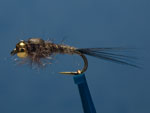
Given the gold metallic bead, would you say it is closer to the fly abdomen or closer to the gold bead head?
the gold bead head

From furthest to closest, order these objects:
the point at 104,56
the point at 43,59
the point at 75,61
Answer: the point at 75,61
the point at 43,59
the point at 104,56

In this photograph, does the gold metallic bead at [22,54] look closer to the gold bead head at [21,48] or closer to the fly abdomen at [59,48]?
the gold bead head at [21,48]

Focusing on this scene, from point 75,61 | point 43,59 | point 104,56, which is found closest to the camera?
point 104,56

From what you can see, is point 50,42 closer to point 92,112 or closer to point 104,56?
point 104,56

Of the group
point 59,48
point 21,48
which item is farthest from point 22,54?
point 59,48

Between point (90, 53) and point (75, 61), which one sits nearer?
point (90, 53)

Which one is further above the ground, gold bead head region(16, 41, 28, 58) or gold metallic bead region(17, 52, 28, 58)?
gold bead head region(16, 41, 28, 58)

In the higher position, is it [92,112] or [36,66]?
[36,66]

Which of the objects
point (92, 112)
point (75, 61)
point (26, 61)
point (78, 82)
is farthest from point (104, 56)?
point (75, 61)

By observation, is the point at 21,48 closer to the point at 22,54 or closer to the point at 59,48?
the point at 22,54

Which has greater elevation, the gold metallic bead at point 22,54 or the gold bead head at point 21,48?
the gold bead head at point 21,48

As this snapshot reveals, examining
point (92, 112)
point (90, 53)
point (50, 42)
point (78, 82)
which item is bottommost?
point (92, 112)
